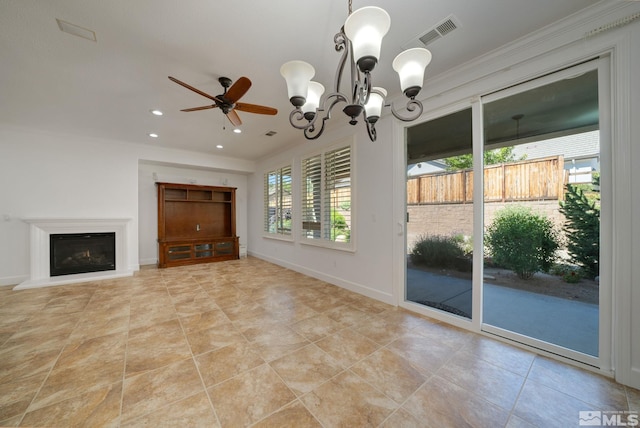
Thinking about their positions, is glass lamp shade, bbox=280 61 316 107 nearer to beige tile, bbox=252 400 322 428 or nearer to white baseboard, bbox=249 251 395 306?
beige tile, bbox=252 400 322 428

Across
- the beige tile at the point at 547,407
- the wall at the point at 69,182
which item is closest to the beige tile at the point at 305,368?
the beige tile at the point at 547,407

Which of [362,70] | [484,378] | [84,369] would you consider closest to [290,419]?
[484,378]

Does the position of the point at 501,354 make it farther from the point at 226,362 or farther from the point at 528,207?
the point at 226,362

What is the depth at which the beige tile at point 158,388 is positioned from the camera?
4.88 feet

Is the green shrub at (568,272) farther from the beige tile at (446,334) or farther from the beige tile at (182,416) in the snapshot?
the beige tile at (182,416)

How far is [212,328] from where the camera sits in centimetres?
254

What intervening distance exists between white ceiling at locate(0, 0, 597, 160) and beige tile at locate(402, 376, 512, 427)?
2846mm

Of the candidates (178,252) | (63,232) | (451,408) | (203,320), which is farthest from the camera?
(178,252)

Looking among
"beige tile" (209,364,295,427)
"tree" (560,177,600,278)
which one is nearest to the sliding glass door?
"tree" (560,177,600,278)

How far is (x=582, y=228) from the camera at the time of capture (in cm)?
202

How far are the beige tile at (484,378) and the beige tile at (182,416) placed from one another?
1.68m

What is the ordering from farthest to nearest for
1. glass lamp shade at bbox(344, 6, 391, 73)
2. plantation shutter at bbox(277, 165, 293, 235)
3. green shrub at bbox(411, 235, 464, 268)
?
plantation shutter at bbox(277, 165, 293, 235), green shrub at bbox(411, 235, 464, 268), glass lamp shade at bbox(344, 6, 391, 73)

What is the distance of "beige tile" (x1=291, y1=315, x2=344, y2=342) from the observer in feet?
7.85

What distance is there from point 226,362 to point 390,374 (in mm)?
1349
